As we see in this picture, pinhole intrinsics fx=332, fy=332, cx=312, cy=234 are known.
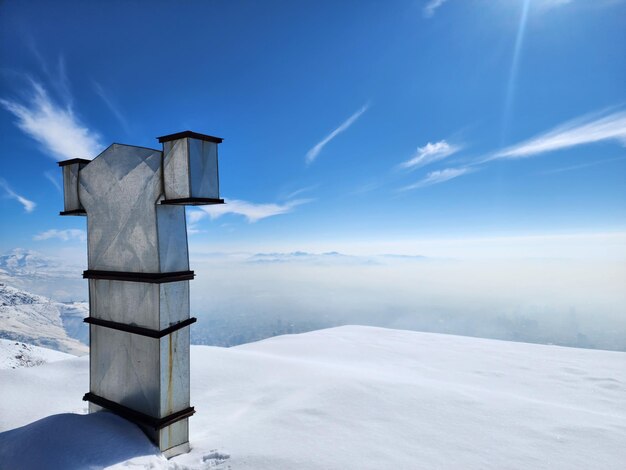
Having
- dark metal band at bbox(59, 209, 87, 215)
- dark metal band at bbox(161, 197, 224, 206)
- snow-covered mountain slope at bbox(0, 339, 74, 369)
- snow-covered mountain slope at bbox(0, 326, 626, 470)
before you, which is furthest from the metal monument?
snow-covered mountain slope at bbox(0, 339, 74, 369)

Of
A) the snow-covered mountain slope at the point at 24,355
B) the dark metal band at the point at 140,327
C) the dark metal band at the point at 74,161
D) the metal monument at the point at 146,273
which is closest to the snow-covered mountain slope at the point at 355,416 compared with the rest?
the metal monument at the point at 146,273

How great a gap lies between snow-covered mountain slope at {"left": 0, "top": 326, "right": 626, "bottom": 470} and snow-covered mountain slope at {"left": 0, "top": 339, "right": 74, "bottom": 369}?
207 cm

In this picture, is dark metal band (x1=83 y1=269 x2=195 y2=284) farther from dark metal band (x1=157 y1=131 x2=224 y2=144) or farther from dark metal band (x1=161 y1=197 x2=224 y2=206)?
dark metal band (x1=157 y1=131 x2=224 y2=144)

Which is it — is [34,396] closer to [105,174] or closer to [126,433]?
[126,433]

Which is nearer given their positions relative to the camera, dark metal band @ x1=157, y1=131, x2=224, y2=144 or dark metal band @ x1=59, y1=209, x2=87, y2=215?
dark metal band @ x1=157, y1=131, x2=224, y2=144

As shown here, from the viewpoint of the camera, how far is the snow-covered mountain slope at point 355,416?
3.10 metres

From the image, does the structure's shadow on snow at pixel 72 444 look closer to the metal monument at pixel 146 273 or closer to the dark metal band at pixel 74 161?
the metal monument at pixel 146 273

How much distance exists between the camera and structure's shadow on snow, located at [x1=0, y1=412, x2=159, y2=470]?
270 cm

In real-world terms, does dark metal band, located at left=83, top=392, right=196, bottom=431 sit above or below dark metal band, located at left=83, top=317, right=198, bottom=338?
below

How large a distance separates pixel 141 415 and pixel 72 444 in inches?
24.7

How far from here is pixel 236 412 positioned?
438cm

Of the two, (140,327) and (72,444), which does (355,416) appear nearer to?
(140,327)

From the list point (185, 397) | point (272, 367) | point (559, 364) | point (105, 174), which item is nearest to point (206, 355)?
point (272, 367)

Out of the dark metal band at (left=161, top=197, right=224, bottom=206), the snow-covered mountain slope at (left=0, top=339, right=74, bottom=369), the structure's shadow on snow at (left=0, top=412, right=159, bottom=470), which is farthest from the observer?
the snow-covered mountain slope at (left=0, top=339, right=74, bottom=369)
